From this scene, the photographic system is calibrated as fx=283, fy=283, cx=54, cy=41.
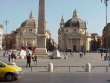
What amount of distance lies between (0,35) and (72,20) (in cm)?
3165

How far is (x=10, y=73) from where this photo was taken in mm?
13547

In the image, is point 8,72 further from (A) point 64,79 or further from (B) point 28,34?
(B) point 28,34

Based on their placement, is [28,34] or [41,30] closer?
[41,30]

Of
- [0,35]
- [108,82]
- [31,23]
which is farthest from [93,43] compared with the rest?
[108,82]

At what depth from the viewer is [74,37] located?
11744 cm

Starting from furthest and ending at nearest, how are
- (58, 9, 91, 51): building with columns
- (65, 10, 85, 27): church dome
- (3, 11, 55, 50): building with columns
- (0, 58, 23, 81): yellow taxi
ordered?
(65, 10, 85, 27): church dome, (3, 11, 55, 50): building with columns, (58, 9, 91, 51): building with columns, (0, 58, 23, 81): yellow taxi

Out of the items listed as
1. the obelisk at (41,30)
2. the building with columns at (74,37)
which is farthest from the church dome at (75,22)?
the obelisk at (41,30)

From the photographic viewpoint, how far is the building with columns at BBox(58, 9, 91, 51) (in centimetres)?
11688

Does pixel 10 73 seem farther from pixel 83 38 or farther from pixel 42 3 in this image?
pixel 83 38

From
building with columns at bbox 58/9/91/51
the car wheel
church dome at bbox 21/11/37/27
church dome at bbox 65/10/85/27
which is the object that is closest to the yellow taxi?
the car wheel

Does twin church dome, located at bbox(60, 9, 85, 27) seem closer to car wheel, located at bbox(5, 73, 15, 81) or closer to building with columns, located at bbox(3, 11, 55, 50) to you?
building with columns, located at bbox(3, 11, 55, 50)

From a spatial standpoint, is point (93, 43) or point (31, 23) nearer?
point (31, 23)

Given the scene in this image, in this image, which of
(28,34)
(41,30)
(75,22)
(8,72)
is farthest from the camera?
(75,22)

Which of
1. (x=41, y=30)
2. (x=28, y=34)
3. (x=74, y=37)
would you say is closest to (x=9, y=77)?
(x=41, y=30)
